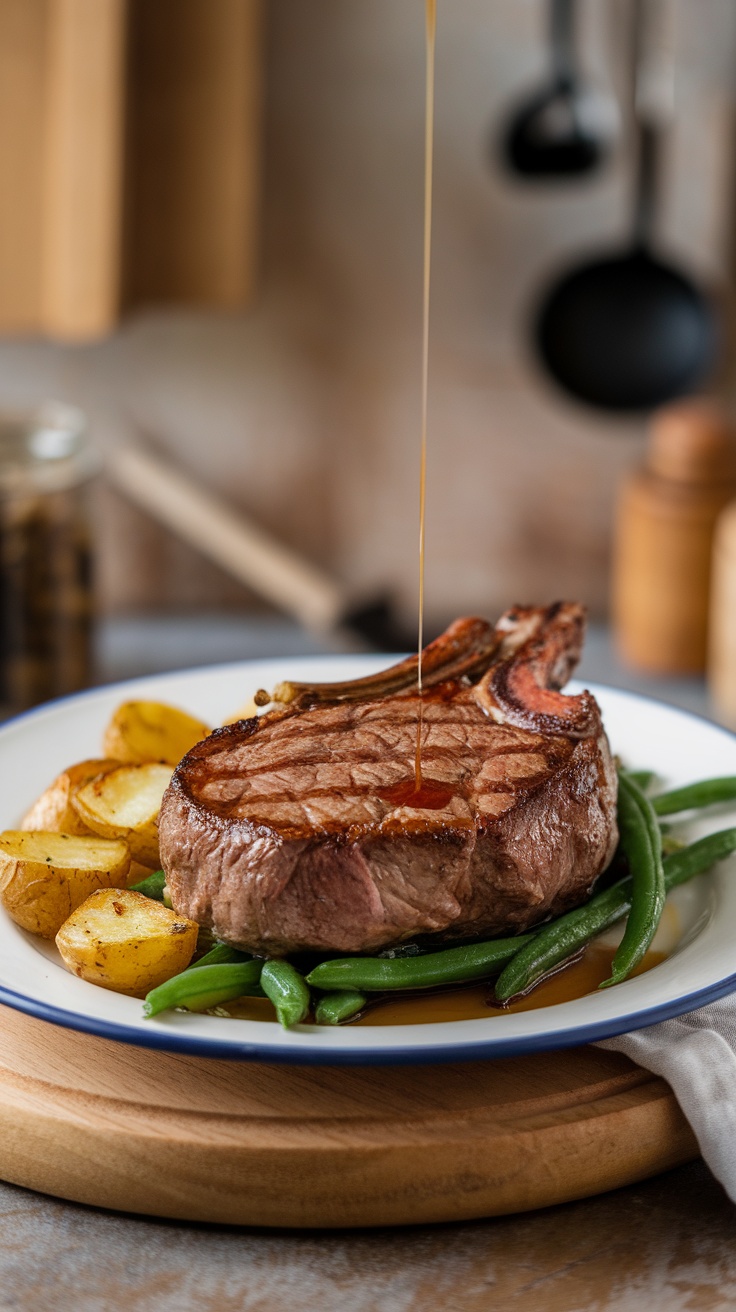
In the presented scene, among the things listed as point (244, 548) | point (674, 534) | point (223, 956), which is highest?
point (223, 956)

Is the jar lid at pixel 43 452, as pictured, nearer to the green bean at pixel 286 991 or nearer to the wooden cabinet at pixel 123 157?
the wooden cabinet at pixel 123 157

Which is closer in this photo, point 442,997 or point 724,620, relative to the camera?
point 442,997

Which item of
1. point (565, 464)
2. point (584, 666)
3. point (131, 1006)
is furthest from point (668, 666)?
point (131, 1006)

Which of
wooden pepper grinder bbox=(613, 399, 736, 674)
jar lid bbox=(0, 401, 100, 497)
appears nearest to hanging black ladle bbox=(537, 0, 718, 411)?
wooden pepper grinder bbox=(613, 399, 736, 674)

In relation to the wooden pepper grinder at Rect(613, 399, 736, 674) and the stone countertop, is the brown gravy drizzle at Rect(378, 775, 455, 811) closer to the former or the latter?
the stone countertop

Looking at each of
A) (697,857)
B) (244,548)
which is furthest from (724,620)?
(697,857)

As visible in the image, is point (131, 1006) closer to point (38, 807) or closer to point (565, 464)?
point (38, 807)

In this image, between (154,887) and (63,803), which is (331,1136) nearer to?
(154,887)

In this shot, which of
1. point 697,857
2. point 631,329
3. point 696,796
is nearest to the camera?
point 697,857
